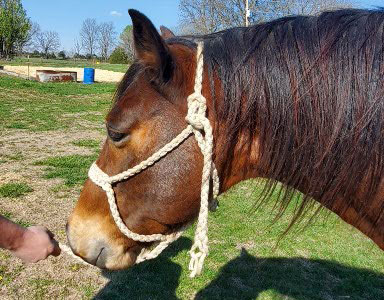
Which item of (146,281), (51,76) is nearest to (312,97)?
(146,281)

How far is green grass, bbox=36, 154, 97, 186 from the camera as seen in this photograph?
593cm

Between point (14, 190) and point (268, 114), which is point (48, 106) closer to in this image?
point (14, 190)

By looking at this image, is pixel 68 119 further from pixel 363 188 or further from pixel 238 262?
pixel 363 188

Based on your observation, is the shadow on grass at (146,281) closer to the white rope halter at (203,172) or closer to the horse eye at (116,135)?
the white rope halter at (203,172)

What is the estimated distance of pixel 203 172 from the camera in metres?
1.48

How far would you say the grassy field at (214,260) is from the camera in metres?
3.36

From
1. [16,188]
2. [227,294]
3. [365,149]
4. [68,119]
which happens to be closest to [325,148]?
[365,149]

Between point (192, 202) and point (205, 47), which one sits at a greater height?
point (205, 47)

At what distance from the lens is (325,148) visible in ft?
4.69

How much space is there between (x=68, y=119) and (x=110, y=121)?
408 inches

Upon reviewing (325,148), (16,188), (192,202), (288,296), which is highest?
(325,148)

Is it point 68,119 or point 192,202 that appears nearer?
point 192,202

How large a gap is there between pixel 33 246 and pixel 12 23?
46.0 m

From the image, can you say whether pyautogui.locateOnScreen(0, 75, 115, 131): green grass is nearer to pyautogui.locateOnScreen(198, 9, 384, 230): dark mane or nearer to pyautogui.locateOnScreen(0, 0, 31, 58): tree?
pyautogui.locateOnScreen(198, 9, 384, 230): dark mane
